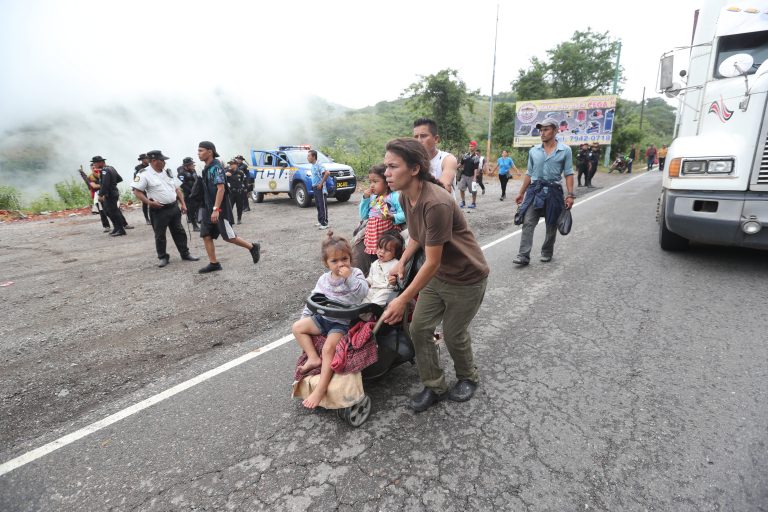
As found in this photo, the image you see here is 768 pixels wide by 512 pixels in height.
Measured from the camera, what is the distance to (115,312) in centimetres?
444

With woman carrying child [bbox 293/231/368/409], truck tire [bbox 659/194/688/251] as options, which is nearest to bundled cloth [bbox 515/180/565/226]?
truck tire [bbox 659/194/688/251]

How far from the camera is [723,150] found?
14.7ft

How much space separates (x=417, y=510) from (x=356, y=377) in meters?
0.79

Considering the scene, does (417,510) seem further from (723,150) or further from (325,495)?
(723,150)

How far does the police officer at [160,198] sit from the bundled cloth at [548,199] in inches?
218

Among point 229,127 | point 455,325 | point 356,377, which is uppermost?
point 229,127

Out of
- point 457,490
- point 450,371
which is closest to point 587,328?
point 450,371

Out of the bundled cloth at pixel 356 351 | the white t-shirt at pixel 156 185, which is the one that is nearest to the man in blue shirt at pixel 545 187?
the bundled cloth at pixel 356 351

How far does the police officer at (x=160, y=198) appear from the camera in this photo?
5.95 m

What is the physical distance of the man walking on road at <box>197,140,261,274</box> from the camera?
5523mm

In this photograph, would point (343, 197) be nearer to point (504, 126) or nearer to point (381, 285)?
point (381, 285)

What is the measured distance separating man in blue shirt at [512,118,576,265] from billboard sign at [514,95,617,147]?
2267cm

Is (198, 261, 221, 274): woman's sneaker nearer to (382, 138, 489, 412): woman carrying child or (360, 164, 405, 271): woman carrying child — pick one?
(360, 164, 405, 271): woman carrying child

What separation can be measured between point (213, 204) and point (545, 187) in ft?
16.0
